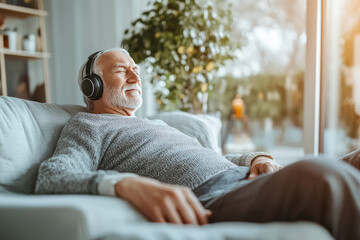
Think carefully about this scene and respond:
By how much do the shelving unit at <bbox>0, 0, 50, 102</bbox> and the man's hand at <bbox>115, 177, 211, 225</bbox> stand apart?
8.44ft

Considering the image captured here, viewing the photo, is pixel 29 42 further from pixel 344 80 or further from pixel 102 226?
pixel 102 226

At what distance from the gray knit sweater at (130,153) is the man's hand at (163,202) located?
8.6 inches

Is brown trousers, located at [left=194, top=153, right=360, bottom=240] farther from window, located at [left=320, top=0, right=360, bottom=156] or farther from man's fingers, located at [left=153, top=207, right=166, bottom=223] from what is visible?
window, located at [left=320, top=0, right=360, bottom=156]

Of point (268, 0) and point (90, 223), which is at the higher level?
point (268, 0)

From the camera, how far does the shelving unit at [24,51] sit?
2.93 m

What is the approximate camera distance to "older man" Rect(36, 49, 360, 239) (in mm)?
728

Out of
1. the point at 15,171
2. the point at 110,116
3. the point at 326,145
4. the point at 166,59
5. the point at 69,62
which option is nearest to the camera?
the point at 15,171

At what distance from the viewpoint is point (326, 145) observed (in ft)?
8.07

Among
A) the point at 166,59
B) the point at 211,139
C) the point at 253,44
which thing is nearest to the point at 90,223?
the point at 211,139

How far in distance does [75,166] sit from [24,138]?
0.27 metres

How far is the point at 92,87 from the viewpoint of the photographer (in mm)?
1378

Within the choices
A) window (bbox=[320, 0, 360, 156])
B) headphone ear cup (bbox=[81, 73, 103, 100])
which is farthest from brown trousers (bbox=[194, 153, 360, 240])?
window (bbox=[320, 0, 360, 156])

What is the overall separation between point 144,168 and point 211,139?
24.2 inches

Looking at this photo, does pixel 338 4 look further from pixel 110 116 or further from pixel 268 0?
pixel 110 116
